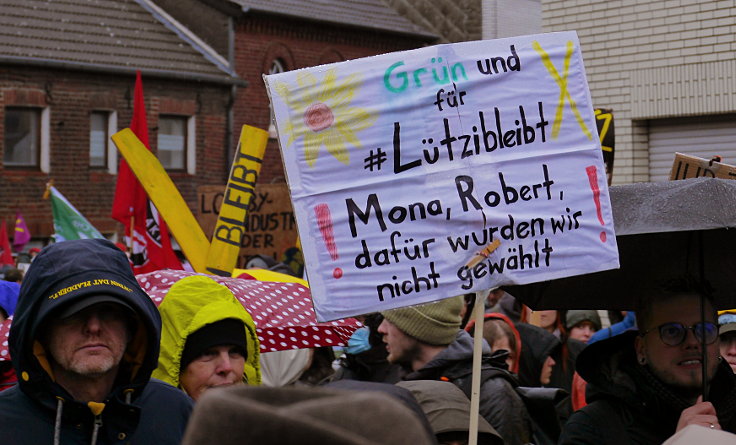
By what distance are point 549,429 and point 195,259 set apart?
2790mm

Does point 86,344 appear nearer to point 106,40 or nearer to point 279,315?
point 279,315

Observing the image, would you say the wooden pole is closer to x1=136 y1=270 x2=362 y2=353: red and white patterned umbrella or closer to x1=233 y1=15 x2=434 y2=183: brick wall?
Result: x1=136 y1=270 x2=362 y2=353: red and white patterned umbrella

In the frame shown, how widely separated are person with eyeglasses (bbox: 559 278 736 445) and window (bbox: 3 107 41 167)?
24637 mm

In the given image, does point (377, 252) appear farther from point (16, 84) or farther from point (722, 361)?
point (16, 84)

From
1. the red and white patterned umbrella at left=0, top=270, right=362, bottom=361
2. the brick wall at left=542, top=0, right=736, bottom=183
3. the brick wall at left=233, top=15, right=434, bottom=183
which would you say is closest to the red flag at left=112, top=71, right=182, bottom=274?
the red and white patterned umbrella at left=0, top=270, right=362, bottom=361

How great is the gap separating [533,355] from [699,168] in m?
2.20

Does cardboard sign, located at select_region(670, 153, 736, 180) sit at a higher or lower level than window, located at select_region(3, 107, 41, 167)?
lower

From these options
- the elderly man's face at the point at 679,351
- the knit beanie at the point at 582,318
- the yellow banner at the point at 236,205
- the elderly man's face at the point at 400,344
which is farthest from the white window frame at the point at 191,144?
the elderly man's face at the point at 679,351

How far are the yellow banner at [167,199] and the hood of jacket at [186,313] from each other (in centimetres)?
276

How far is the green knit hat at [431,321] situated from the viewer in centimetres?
555

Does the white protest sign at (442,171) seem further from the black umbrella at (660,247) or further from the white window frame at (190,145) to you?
the white window frame at (190,145)

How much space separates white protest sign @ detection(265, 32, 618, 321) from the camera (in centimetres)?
384

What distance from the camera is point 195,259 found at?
299 inches

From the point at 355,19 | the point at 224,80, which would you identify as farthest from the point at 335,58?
the point at 224,80
